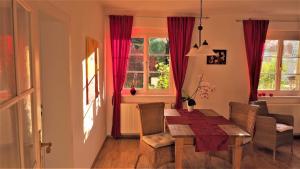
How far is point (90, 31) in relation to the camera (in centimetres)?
319

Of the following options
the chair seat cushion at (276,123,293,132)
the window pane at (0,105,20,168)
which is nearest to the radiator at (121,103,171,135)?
the chair seat cushion at (276,123,293,132)

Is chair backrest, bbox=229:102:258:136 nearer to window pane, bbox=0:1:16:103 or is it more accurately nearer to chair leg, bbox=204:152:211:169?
chair leg, bbox=204:152:211:169

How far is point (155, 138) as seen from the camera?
10.2 ft

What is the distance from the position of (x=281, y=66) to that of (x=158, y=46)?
8.34 feet

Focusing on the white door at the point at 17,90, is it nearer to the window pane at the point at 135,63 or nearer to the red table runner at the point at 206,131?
the red table runner at the point at 206,131

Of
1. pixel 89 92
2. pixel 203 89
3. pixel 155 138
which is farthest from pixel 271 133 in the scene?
pixel 89 92

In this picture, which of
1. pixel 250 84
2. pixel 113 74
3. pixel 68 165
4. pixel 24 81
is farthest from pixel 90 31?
pixel 250 84

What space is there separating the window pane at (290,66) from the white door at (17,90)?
4.91 metres

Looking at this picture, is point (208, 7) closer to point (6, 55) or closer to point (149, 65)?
point (149, 65)

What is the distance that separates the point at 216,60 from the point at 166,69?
99 cm

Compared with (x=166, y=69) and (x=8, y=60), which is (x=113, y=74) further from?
(x=8, y=60)

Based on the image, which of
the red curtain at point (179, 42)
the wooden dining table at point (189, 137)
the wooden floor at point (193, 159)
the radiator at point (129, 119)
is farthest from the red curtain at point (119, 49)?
the wooden dining table at point (189, 137)

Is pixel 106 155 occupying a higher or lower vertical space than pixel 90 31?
lower

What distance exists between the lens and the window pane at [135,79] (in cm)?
473
